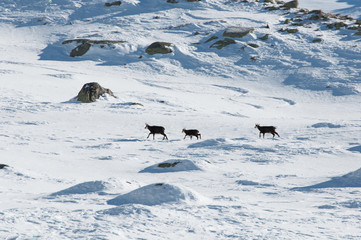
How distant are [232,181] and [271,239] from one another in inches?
215

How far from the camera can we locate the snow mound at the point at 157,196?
28.9ft

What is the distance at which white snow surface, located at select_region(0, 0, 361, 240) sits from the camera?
25.7 feet

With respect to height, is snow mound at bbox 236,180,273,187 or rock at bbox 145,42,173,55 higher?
rock at bbox 145,42,173,55

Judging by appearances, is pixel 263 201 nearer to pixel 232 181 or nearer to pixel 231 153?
pixel 232 181

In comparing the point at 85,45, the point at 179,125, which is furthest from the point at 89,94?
the point at 85,45

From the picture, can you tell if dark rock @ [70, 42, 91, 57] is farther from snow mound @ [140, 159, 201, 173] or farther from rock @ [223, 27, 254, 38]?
snow mound @ [140, 159, 201, 173]

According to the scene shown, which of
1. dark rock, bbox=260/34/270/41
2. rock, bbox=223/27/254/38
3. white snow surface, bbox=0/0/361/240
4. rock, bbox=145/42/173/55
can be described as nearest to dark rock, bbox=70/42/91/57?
white snow surface, bbox=0/0/361/240

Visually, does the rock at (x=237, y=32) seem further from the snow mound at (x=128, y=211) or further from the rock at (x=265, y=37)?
the snow mound at (x=128, y=211)

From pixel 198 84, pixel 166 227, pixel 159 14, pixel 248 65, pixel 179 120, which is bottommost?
pixel 166 227

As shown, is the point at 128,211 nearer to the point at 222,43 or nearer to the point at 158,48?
the point at 158,48

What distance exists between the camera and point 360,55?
4744 cm

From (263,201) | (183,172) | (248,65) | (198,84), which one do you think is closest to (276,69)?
(248,65)

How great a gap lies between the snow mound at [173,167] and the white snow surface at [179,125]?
5 cm

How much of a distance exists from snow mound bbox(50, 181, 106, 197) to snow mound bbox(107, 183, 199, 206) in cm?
120
